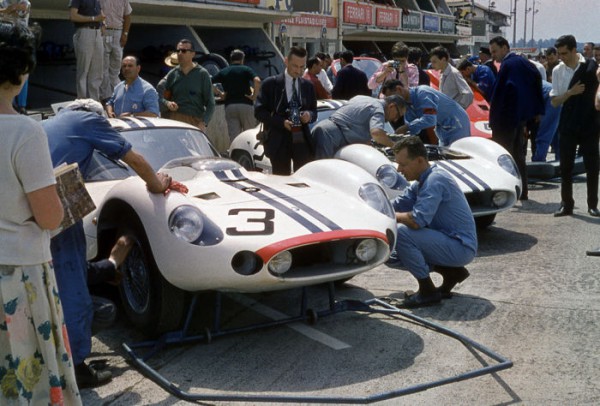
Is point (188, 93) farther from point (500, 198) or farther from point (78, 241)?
point (78, 241)

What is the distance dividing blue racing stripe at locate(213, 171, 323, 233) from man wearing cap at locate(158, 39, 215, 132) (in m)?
3.13

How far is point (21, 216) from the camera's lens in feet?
9.36

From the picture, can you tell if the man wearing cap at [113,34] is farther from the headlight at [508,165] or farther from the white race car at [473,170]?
the headlight at [508,165]

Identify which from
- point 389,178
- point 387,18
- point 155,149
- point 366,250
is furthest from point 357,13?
point 366,250

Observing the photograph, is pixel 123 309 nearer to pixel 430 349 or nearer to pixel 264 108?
pixel 430 349

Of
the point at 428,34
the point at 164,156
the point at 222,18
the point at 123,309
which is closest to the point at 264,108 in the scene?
the point at 164,156

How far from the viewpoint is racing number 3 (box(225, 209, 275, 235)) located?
14.3 ft

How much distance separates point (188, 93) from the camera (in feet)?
27.6

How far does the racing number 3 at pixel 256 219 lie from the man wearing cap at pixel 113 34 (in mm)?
5968

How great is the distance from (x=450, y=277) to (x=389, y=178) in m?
→ 1.56

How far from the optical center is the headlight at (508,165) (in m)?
7.49

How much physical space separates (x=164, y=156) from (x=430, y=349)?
2376 mm

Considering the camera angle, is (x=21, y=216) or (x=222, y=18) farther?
(x=222, y=18)

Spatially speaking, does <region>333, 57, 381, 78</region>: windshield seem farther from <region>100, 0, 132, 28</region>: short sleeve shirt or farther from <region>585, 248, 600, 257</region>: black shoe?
<region>585, 248, 600, 257</region>: black shoe
